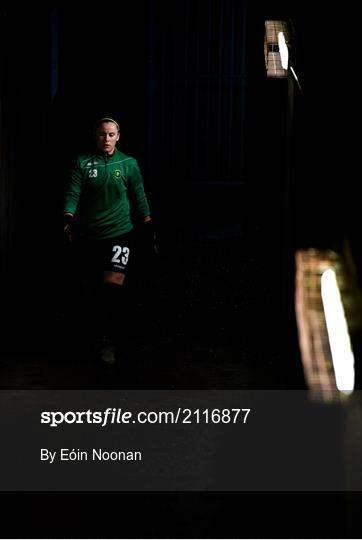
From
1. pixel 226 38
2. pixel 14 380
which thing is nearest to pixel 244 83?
pixel 226 38

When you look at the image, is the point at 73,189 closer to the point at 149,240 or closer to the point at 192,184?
the point at 149,240

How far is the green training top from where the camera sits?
10781mm

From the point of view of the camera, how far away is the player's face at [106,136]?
34.6 ft

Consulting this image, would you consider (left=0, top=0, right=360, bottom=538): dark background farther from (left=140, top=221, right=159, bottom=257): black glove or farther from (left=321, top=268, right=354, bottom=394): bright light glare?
(left=140, top=221, right=159, bottom=257): black glove

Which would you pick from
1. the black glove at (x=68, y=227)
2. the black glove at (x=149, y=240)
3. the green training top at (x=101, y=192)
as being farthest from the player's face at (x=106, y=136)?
the black glove at (x=149, y=240)

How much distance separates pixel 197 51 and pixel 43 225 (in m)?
7.06

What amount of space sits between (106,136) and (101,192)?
0.52m

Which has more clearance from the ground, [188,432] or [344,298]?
[344,298]

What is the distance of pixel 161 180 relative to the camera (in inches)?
806

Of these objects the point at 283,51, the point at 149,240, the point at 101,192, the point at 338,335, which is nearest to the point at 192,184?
the point at 149,240

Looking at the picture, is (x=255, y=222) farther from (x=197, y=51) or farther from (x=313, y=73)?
(x=197, y=51)

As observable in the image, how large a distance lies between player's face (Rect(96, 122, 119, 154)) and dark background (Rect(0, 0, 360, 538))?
149cm

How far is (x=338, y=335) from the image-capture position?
537 cm

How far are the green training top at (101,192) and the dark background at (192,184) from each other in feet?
3.70
